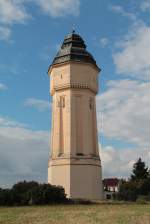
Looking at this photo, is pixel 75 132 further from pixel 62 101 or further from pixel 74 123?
pixel 62 101

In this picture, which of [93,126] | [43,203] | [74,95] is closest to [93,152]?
[93,126]

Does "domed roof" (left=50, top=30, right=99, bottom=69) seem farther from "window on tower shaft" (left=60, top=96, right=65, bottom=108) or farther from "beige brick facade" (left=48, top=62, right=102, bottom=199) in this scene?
"window on tower shaft" (left=60, top=96, right=65, bottom=108)

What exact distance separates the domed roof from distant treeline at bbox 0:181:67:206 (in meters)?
17.1

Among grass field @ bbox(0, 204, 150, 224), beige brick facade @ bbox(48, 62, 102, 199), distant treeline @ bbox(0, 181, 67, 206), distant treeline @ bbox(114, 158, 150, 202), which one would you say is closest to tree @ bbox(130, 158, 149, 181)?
distant treeline @ bbox(114, 158, 150, 202)

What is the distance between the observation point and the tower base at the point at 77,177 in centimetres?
Answer: 4734

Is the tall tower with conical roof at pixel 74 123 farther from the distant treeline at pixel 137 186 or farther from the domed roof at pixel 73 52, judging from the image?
the distant treeline at pixel 137 186

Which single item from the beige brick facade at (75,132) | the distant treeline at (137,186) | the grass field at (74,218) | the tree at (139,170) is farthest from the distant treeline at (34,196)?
the tree at (139,170)

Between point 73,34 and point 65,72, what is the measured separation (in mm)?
5668

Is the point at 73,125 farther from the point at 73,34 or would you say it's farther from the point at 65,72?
the point at 73,34

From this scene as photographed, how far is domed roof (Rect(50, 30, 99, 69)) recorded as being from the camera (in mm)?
51516

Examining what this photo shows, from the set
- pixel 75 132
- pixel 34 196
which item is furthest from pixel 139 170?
pixel 34 196

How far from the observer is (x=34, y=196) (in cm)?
4000

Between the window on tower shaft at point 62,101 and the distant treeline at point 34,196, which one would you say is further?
the window on tower shaft at point 62,101

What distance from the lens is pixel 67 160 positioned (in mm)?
48094
